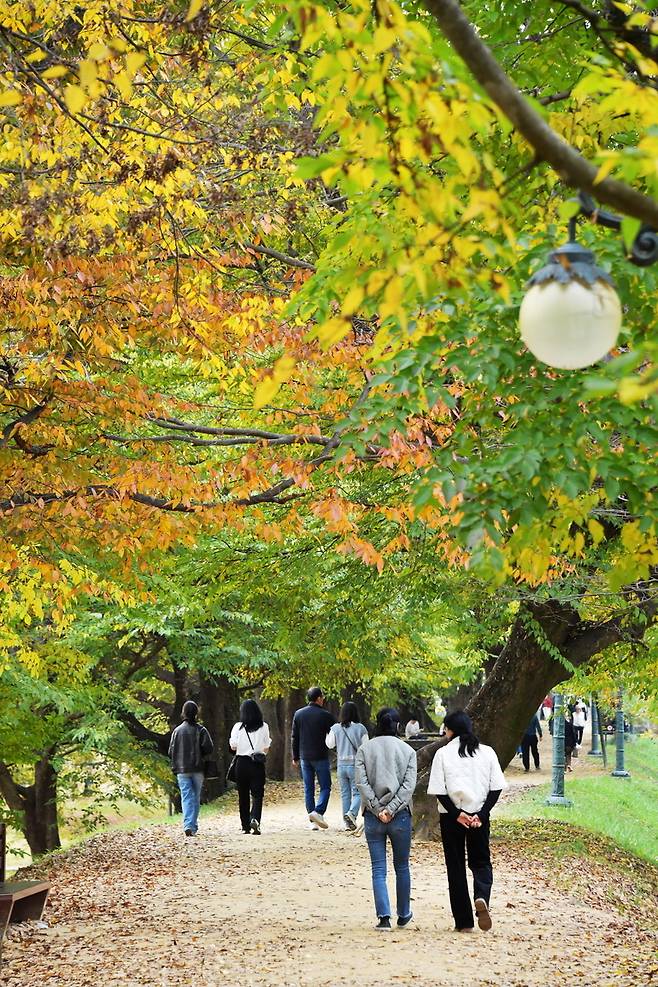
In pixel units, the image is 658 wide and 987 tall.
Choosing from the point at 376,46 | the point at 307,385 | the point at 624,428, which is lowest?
the point at 624,428

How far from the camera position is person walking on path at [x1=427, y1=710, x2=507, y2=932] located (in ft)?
31.2

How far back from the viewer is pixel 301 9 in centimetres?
377

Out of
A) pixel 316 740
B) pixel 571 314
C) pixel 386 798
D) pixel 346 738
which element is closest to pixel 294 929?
pixel 386 798

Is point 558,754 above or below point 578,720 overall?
below

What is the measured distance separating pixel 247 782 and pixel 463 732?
772 cm

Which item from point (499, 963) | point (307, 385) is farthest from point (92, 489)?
point (499, 963)

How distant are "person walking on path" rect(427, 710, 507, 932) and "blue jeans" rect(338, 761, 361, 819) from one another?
7.42 metres

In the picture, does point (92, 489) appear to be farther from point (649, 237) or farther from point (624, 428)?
point (649, 237)

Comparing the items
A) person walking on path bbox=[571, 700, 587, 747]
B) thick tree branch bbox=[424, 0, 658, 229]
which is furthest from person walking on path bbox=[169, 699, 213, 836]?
person walking on path bbox=[571, 700, 587, 747]

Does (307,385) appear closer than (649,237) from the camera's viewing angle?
No

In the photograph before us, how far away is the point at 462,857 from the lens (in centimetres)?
963

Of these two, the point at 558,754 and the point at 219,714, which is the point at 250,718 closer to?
the point at 558,754

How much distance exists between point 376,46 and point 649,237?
111 centimetres

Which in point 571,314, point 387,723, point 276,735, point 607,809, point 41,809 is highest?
point 571,314
